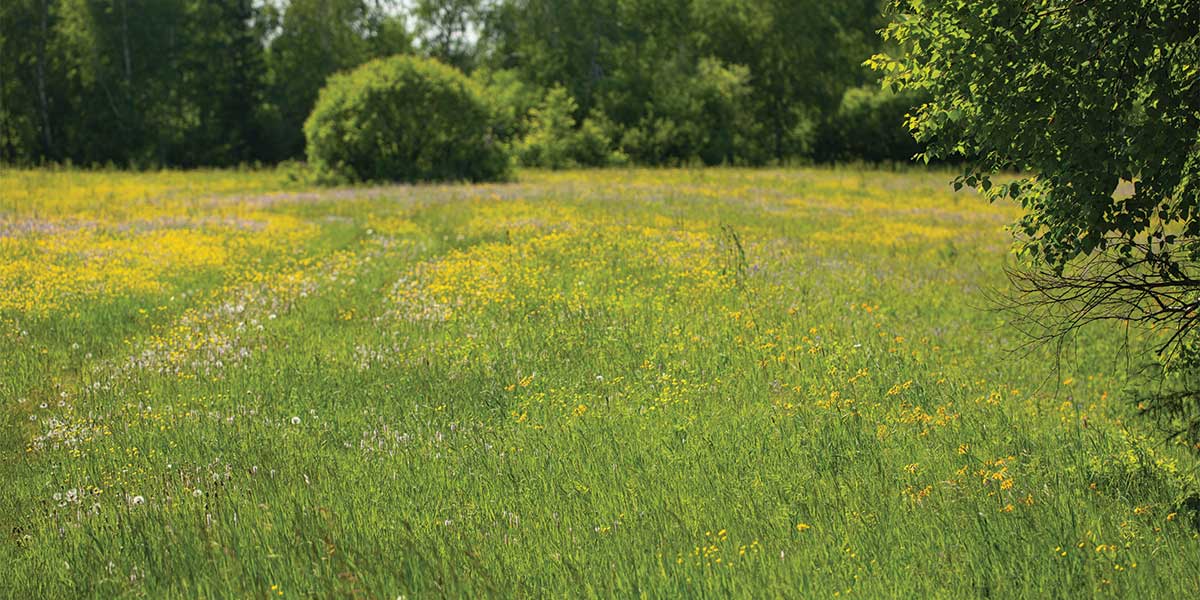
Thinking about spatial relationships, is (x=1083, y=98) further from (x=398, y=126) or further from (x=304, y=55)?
(x=304, y=55)

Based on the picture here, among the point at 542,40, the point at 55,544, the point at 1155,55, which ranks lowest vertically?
the point at 55,544

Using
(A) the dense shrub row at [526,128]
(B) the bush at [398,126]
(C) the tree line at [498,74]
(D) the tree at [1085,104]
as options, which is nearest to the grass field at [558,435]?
(D) the tree at [1085,104]

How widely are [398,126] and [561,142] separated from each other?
57.5ft

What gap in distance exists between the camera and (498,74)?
59.8 metres

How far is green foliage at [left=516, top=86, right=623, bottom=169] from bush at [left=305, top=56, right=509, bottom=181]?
14.3 meters

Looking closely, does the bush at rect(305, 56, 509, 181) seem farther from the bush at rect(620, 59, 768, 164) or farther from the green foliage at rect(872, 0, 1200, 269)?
the green foliage at rect(872, 0, 1200, 269)

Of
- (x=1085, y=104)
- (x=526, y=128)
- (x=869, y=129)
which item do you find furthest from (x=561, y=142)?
(x=1085, y=104)

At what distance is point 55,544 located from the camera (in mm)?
5184

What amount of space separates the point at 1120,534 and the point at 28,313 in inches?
468

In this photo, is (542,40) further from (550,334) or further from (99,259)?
(550,334)

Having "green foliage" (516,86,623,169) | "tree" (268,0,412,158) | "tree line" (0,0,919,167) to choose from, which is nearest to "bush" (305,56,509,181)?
"tree line" (0,0,919,167)

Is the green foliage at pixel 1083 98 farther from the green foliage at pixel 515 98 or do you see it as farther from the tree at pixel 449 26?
the tree at pixel 449 26

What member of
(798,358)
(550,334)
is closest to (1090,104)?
(798,358)

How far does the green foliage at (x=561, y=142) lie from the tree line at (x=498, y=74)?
0.12 metres
